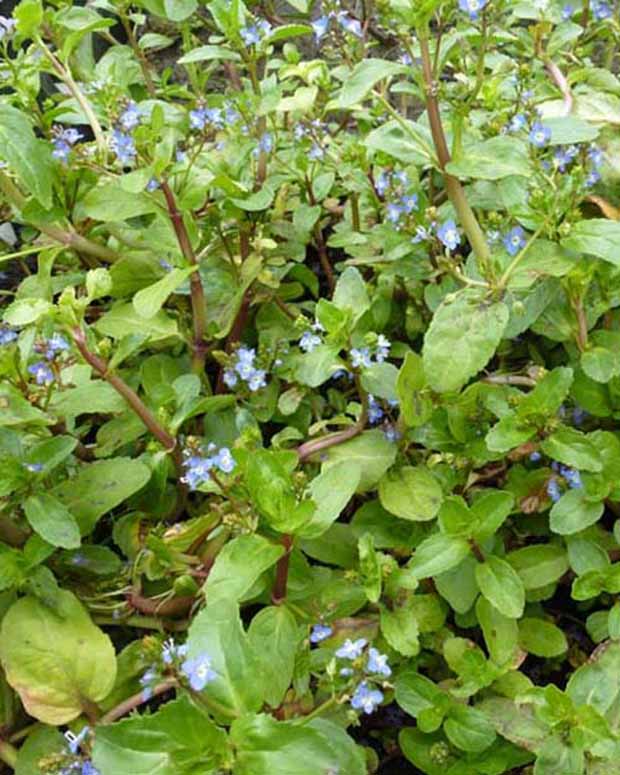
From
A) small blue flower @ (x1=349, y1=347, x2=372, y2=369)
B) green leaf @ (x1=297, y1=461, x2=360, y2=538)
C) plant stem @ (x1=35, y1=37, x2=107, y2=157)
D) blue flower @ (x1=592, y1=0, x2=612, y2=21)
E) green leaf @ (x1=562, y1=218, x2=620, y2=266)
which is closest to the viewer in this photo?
green leaf @ (x1=297, y1=461, x2=360, y2=538)

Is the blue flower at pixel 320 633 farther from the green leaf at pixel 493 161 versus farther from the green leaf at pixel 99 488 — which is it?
the green leaf at pixel 493 161

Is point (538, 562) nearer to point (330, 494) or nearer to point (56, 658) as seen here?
point (330, 494)

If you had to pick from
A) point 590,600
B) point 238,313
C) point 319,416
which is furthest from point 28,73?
point 590,600

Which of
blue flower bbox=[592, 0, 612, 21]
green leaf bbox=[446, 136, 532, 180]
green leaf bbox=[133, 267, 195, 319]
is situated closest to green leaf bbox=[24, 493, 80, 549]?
green leaf bbox=[133, 267, 195, 319]

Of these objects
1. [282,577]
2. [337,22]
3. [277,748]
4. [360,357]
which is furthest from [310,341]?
[337,22]

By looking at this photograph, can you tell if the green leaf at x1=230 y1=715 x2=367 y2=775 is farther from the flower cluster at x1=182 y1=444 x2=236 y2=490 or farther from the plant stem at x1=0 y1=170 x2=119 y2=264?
the plant stem at x1=0 y1=170 x2=119 y2=264

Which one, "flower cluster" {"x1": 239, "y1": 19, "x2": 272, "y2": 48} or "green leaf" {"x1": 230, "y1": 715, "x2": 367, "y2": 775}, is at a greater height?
"flower cluster" {"x1": 239, "y1": 19, "x2": 272, "y2": 48}

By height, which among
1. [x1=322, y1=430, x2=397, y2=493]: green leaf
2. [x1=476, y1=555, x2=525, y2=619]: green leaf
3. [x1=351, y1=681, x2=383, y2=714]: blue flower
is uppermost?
[x1=322, y1=430, x2=397, y2=493]: green leaf

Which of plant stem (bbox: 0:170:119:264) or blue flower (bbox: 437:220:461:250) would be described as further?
plant stem (bbox: 0:170:119:264)
